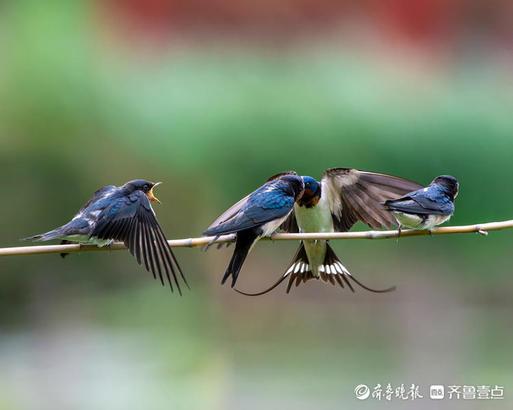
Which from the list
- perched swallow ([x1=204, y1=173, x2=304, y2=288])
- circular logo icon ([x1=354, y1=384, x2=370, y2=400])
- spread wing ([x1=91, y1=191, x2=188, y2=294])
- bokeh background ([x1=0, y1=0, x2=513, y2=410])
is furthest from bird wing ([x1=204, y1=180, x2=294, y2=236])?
bokeh background ([x1=0, y1=0, x2=513, y2=410])

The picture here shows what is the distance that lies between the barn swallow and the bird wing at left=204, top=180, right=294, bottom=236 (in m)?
0.25

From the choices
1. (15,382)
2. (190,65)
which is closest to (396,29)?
(190,65)

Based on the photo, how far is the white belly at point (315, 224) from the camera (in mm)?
2740

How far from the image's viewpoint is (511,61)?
7.59 m

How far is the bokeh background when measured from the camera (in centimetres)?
617

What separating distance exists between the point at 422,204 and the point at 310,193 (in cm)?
55

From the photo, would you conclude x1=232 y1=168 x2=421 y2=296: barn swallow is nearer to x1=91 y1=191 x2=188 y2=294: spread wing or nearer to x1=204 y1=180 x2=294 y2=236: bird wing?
x1=204 y1=180 x2=294 y2=236: bird wing

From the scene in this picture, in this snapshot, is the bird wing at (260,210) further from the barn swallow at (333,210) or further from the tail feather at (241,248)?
the barn swallow at (333,210)

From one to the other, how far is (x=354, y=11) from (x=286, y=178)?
505 centimetres

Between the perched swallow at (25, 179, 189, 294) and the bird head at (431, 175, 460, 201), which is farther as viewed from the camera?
the bird head at (431, 175, 460, 201)

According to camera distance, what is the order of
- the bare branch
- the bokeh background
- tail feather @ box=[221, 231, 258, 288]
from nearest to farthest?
the bare branch → tail feather @ box=[221, 231, 258, 288] → the bokeh background

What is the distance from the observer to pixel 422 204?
2.29 m

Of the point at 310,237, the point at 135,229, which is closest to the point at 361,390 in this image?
the point at 135,229

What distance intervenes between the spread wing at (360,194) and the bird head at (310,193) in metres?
0.04
